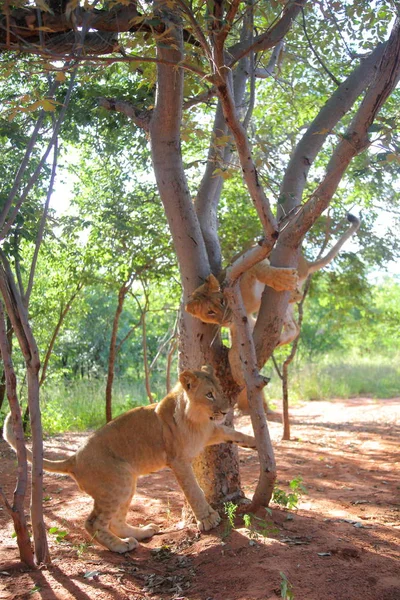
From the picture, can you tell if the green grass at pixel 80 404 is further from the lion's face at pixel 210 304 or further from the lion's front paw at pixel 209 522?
the lion's face at pixel 210 304

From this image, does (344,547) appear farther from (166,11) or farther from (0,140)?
(0,140)

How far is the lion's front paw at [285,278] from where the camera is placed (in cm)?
460

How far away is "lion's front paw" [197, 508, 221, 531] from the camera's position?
4492mm

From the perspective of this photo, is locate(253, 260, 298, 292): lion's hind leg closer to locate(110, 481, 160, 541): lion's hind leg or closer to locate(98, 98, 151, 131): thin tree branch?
locate(98, 98, 151, 131): thin tree branch

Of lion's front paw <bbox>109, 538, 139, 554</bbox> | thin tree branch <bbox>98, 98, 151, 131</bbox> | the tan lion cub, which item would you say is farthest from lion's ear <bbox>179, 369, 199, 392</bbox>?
thin tree branch <bbox>98, 98, 151, 131</bbox>

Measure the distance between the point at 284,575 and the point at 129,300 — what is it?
56.9 ft

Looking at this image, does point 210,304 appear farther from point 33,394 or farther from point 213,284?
point 33,394

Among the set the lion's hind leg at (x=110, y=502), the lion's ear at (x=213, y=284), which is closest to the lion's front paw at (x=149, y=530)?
the lion's hind leg at (x=110, y=502)

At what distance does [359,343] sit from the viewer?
24312mm

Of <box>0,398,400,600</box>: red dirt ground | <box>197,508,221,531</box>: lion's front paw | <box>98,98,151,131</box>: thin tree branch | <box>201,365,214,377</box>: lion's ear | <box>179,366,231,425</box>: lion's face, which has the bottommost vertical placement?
<box>0,398,400,600</box>: red dirt ground

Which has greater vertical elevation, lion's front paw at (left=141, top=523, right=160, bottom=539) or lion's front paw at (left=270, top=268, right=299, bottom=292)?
lion's front paw at (left=270, top=268, right=299, bottom=292)

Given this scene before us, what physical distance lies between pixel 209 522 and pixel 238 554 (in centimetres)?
49

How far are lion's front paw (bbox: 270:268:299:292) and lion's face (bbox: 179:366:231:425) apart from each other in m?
0.84

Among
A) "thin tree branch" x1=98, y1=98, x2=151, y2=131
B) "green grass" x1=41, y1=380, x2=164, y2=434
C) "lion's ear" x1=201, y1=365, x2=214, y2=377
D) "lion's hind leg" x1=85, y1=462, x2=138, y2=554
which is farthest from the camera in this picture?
"green grass" x1=41, y1=380, x2=164, y2=434
